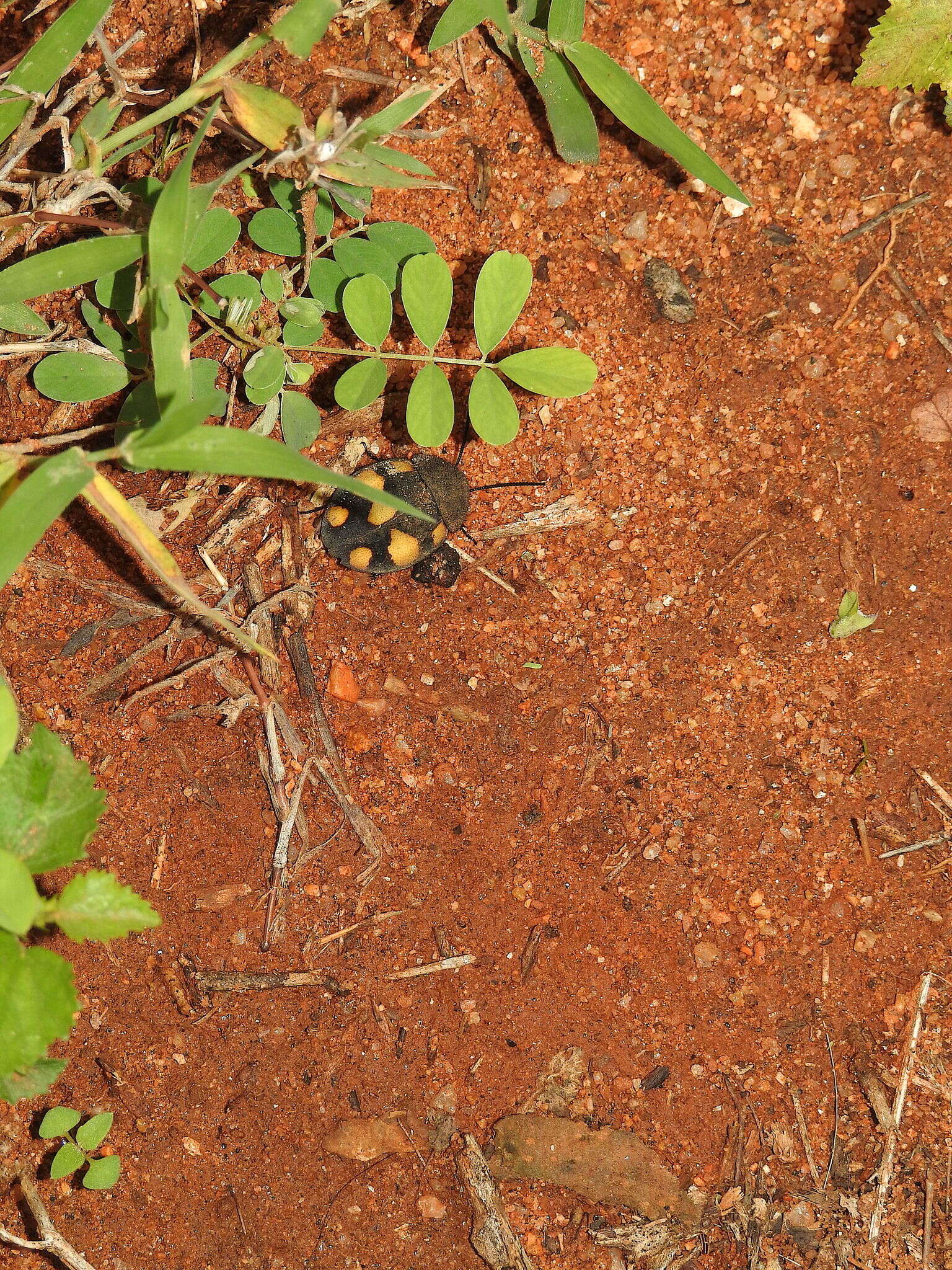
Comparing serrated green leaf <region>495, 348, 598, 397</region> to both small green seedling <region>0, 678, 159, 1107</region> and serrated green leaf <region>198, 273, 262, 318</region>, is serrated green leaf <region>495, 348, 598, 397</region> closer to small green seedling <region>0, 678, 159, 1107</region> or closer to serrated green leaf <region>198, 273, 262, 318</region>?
serrated green leaf <region>198, 273, 262, 318</region>

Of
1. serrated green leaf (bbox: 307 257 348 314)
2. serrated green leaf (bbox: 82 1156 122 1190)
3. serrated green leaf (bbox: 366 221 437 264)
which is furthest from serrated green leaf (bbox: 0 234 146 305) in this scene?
serrated green leaf (bbox: 82 1156 122 1190)

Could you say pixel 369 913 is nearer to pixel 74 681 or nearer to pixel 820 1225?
pixel 74 681

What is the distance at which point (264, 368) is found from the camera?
233 centimetres

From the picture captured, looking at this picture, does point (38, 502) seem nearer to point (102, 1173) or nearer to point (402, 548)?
point (402, 548)

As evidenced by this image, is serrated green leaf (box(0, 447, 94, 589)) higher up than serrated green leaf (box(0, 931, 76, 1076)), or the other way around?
serrated green leaf (box(0, 447, 94, 589))

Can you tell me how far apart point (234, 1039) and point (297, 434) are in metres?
1.59

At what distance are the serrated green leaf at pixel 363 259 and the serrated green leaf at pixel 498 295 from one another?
0.89 feet

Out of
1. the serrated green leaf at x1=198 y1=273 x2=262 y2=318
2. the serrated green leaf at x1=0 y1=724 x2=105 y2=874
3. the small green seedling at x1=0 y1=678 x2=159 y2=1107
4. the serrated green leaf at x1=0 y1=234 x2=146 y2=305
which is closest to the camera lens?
the small green seedling at x1=0 y1=678 x2=159 y2=1107

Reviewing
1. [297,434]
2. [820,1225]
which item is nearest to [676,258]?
[297,434]

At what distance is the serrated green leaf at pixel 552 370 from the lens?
7.48 ft

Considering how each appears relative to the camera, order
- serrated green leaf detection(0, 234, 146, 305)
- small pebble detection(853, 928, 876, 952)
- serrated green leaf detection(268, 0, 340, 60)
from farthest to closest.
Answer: small pebble detection(853, 928, 876, 952)
serrated green leaf detection(0, 234, 146, 305)
serrated green leaf detection(268, 0, 340, 60)

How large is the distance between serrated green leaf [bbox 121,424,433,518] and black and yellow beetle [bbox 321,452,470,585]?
682 mm

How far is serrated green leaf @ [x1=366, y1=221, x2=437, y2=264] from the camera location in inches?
93.7

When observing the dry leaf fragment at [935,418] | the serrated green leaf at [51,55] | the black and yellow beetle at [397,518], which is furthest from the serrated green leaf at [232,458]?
the dry leaf fragment at [935,418]
